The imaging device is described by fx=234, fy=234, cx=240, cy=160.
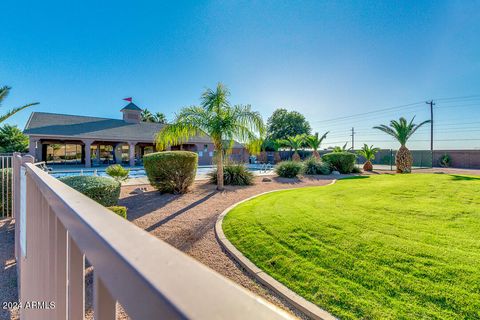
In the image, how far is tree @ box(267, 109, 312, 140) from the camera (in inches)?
1724

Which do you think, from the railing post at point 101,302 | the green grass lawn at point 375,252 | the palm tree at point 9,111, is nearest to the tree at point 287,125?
the palm tree at point 9,111

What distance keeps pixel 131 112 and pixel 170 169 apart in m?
22.3

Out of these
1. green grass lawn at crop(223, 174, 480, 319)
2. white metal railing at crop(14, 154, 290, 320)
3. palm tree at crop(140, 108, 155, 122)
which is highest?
palm tree at crop(140, 108, 155, 122)

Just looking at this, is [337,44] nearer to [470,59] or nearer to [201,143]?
[470,59]

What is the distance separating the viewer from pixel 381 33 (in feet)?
36.7

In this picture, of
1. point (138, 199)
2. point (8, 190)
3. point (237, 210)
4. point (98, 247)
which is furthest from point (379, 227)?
point (8, 190)

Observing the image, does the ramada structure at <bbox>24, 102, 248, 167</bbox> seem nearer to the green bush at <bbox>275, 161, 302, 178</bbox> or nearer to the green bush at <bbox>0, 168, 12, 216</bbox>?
the green bush at <bbox>275, 161, 302, 178</bbox>

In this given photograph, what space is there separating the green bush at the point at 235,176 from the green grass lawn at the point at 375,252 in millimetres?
5256

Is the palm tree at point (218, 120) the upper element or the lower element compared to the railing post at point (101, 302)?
upper

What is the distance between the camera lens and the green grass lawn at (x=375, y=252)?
2760 millimetres

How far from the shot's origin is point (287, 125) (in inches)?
1734

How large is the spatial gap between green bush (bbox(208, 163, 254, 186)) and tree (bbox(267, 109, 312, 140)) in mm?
31943

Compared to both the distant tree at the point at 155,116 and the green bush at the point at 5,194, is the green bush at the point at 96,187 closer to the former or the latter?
the green bush at the point at 5,194

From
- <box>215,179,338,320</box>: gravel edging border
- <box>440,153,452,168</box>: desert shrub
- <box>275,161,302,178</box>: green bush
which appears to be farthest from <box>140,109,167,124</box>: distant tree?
<box>215,179,338,320</box>: gravel edging border
